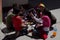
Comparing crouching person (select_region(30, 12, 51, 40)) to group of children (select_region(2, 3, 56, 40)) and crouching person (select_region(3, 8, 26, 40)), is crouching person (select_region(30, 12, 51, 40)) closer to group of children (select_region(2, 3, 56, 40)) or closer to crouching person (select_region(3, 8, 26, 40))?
group of children (select_region(2, 3, 56, 40))

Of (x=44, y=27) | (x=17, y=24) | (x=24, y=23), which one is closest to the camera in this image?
(x=44, y=27)

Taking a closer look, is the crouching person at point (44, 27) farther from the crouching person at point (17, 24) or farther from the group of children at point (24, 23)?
the crouching person at point (17, 24)

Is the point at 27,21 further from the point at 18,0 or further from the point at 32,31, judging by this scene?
the point at 18,0

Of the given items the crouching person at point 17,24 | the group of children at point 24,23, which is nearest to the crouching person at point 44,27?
the group of children at point 24,23

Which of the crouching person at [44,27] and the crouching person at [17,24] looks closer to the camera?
the crouching person at [44,27]

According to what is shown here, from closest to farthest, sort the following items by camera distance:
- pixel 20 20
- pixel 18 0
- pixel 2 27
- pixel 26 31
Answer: pixel 20 20 < pixel 26 31 < pixel 2 27 < pixel 18 0

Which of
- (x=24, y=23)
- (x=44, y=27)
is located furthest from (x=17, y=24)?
(x=44, y=27)

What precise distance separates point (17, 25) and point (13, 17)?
283 millimetres

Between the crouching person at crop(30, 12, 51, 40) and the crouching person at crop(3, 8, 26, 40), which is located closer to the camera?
the crouching person at crop(30, 12, 51, 40)

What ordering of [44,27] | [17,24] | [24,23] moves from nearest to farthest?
1. [44,27]
2. [17,24]
3. [24,23]

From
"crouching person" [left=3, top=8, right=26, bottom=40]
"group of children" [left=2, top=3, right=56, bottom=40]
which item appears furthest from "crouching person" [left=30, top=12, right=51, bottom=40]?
"crouching person" [left=3, top=8, right=26, bottom=40]

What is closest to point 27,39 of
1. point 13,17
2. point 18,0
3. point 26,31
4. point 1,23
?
point 26,31

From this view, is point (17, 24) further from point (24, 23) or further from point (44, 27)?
point (44, 27)

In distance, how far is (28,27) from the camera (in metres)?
8.52
